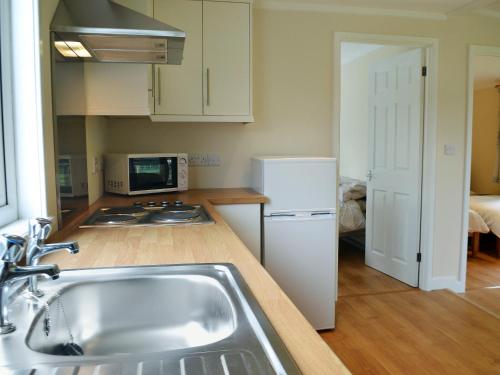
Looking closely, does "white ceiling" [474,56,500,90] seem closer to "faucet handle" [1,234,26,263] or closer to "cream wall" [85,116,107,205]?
"cream wall" [85,116,107,205]

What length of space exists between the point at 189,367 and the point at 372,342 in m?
2.42

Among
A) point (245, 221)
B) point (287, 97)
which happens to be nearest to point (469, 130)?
point (287, 97)

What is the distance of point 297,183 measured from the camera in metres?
2.94

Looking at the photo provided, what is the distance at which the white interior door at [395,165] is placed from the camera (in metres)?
3.81

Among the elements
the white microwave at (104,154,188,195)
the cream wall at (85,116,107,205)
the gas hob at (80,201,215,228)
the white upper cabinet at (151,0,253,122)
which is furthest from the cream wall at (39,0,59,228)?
the white upper cabinet at (151,0,253,122)

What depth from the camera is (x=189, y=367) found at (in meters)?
0.70

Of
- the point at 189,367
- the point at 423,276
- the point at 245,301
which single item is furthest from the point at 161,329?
the point at 423,276

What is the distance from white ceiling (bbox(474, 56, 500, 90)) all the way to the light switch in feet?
5.26

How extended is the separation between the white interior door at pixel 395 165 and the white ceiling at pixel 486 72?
142 centimetres

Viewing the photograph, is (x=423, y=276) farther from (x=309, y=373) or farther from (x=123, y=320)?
(x=309, y=373)

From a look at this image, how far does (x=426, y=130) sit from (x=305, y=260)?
1620mm

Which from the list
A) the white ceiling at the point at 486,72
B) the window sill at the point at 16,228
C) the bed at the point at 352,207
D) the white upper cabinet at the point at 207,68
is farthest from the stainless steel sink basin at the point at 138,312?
the white ceiling at the point at 486,72

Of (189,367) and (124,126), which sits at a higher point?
(124,126)

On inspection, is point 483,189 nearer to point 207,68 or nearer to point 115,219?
point 207,68
